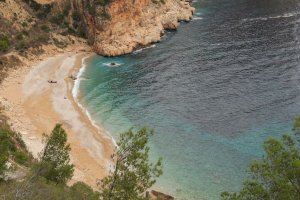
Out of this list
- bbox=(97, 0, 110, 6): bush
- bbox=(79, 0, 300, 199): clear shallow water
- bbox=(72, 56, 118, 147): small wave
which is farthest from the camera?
bbox=(97, 0, 110, 6): bush

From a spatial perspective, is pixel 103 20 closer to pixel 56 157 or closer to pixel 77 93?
pixel 77 93

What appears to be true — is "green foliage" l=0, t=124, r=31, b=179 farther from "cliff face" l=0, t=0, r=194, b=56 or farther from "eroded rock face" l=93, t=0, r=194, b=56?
"cliff face" l=0, t=0, r=194, b=56

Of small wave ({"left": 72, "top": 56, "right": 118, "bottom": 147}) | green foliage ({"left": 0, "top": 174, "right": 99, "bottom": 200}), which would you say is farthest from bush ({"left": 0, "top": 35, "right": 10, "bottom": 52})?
green foliage ({"left": 0, "top": 174, "right": 99, "bottom": 200})

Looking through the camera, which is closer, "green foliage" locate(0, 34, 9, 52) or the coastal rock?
the coastal rock

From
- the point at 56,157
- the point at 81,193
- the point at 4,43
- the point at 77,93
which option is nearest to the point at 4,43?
the point at 4,43

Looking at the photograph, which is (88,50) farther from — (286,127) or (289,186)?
(289,186)

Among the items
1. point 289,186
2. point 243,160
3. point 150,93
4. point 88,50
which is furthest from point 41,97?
point 289,186

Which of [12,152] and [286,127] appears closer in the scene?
[12,152]
